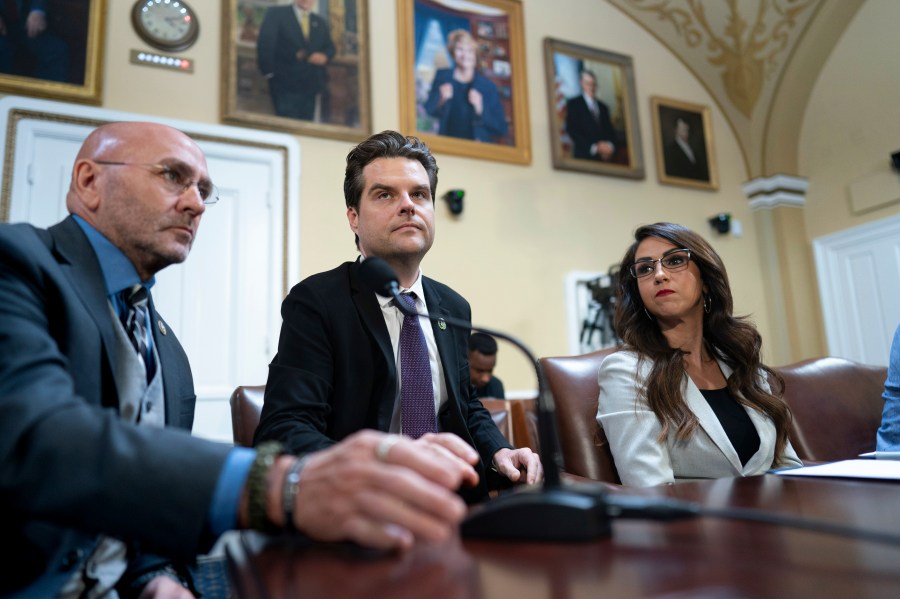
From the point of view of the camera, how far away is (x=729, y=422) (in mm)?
2047

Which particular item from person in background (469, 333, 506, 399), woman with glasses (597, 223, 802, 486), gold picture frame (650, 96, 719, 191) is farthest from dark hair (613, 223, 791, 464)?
gold picture frame (650, 96, 719, 191)

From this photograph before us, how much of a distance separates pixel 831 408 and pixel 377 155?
2085 mm

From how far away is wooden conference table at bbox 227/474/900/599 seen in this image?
549 mm

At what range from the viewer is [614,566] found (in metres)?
0.61

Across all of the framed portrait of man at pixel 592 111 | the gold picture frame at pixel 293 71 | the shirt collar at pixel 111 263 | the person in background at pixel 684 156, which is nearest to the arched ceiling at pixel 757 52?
the person in background at pixel 684 156

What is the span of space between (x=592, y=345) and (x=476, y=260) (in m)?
1.23

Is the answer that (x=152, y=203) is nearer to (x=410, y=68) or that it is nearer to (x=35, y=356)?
(x=35, y=356)

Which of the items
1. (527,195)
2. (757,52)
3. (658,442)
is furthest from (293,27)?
(757,52)

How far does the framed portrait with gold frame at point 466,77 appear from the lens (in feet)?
16.7

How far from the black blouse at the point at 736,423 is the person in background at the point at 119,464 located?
1404 mm

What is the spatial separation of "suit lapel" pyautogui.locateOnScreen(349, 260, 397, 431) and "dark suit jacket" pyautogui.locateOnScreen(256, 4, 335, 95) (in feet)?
11.0

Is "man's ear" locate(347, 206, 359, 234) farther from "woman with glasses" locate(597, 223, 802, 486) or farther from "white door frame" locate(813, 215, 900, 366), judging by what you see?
"white door frame" locate(813, 215, 900, 366)

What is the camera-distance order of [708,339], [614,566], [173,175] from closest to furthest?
1. [614,566]
2. [173,175]
3. [708,339]

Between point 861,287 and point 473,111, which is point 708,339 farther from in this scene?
point 861,287
